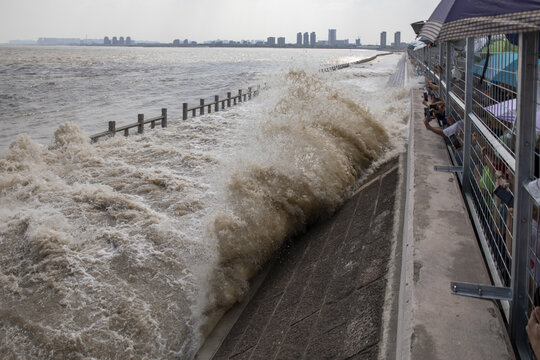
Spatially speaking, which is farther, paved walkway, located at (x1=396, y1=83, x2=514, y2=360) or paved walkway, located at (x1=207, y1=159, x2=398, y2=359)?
paved walkway, located at (x1=207, y1=159, x2=398, y2=359)

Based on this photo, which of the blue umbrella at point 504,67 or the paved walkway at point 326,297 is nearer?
the blue umbrella at point 504,67

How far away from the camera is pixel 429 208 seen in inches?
186

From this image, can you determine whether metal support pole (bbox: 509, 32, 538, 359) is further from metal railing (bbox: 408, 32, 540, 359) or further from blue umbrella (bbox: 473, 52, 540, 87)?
blue umbrella (bbox: 473, 52, 540, 87)

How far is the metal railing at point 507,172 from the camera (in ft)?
7.98

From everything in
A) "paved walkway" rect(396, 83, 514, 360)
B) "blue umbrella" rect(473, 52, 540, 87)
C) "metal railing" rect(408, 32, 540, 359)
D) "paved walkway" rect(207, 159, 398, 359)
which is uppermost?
"blue umbrella" rect(473, 52, 540, 87)

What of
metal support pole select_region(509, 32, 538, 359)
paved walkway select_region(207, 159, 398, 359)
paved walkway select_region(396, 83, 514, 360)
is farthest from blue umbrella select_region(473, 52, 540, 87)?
paved walkway select_region(207, 159, 398, 359)

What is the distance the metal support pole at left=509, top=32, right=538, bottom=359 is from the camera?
236 cm

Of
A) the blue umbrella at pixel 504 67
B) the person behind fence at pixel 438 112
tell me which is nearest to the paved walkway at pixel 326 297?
the person behind fence at pixel 438 112

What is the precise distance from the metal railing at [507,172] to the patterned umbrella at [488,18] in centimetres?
21

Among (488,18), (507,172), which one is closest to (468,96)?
(507,172)

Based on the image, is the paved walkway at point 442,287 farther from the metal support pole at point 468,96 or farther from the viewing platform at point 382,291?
the metal support pole at point 468,96

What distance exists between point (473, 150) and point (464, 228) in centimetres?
129

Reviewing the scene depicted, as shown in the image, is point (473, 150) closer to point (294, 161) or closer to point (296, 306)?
point (296, 306)

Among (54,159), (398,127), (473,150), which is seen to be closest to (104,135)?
(54,159)
